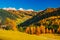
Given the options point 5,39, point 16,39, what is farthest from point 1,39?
point 16,39

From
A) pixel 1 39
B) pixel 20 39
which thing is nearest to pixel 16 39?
pixel 20 39

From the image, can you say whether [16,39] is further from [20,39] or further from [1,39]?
[1,39]

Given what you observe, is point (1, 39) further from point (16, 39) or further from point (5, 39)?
point (16, 39)

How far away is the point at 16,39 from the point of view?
73.8 metres

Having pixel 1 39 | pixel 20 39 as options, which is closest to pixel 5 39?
pixel 1 39

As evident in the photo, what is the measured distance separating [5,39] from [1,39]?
4.60 feet

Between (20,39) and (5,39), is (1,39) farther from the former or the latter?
(20,39)

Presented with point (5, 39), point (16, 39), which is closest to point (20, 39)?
point (16, 39)

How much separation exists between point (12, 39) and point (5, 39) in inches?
108

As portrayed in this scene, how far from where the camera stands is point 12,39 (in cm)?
7150

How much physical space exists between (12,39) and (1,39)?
4058 mm

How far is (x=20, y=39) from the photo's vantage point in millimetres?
73750

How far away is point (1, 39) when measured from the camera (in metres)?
69.9

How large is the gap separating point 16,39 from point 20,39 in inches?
58.8
